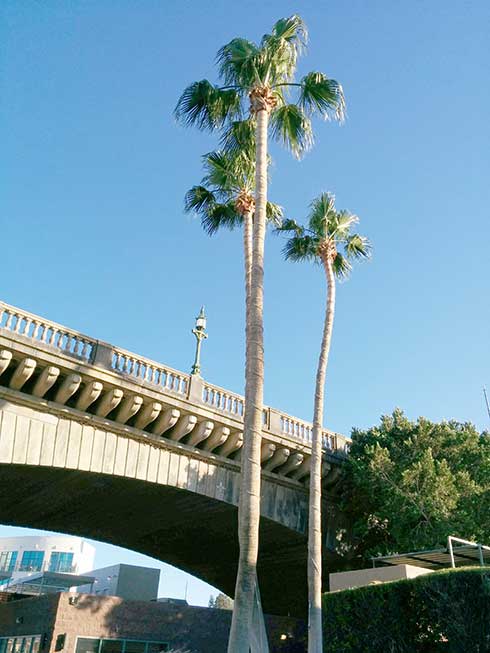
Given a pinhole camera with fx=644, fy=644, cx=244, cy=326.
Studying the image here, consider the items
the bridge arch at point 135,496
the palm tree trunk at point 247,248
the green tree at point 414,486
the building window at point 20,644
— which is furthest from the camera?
the building window at point 20,644

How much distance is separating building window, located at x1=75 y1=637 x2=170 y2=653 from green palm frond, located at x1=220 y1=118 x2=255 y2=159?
18444 millimetres

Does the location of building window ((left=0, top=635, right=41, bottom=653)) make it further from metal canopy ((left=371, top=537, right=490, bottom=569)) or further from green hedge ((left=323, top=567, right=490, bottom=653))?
metal canopy ((left=371, top=537, right=490, bottom=569))

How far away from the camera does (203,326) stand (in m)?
25.3

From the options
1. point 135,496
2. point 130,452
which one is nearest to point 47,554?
point 135,496

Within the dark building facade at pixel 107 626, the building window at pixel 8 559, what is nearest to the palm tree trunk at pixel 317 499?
the dark building facade at pixel 107 626

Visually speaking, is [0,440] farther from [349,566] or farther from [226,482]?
[349,566]

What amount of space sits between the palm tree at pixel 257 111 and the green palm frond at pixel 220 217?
2917 millimetres

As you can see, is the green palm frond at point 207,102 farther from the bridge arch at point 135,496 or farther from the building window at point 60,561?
the building window at point 60,561

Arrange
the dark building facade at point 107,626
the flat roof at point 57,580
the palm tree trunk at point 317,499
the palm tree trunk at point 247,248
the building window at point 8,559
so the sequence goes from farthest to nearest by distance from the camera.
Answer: the building window at point 8,559 → the flat roof at point 57,580 → the dark building facade at point 107,626 → the palm tree trunk at point 247,248 → the palm tree trunk at point 317,499

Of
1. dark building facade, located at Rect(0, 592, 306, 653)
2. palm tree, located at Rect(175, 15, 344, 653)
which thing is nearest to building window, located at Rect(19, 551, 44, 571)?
dark building facade, located at Rect(0, 592, 306, 653)

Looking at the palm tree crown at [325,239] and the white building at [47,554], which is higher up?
the white building at [47,554]

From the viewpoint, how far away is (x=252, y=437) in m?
14.6

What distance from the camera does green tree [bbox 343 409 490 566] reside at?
23.5m

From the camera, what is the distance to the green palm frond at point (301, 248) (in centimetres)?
2414
